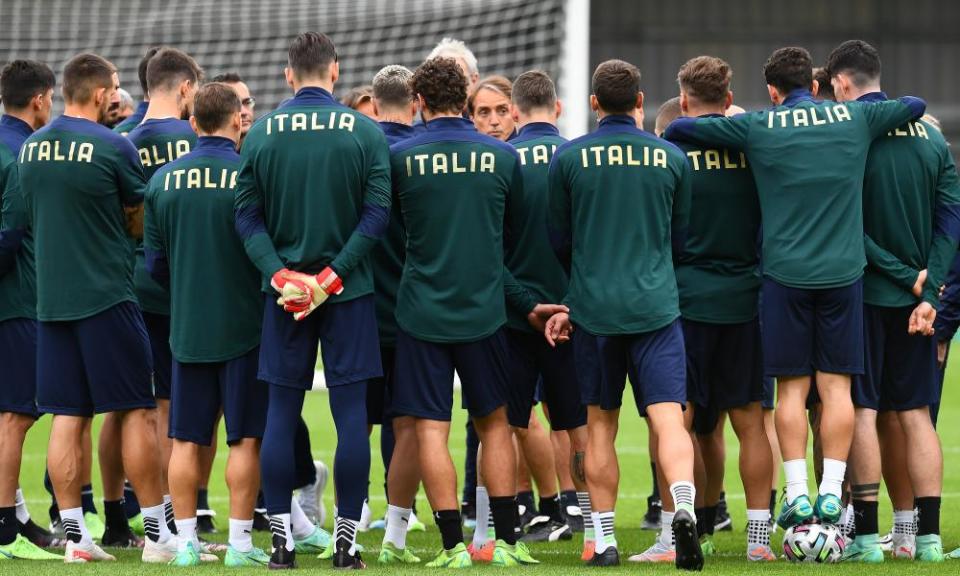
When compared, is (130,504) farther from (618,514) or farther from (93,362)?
(618,514)

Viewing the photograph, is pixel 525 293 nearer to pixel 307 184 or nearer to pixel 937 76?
pixel 307 184

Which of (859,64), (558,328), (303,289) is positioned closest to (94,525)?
(303,289)

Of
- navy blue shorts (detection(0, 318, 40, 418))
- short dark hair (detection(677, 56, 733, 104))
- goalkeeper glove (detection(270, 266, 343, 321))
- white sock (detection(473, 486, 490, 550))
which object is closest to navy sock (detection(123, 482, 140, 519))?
navy blue shorts (detection(0, 318, 40, 418))

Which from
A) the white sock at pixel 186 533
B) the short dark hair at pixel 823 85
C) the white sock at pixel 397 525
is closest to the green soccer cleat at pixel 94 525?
the white sock at pixel 186 533

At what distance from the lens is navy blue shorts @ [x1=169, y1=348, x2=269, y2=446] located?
6.87 m

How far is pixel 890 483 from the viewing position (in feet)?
24.7

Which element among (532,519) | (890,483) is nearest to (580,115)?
(532,519)

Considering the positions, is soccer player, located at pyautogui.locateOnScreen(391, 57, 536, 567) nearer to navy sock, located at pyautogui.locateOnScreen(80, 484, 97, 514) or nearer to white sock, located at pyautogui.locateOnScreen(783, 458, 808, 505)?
white sock, located at pyautogui.locateOnScreen(783, 458, 808, 505)

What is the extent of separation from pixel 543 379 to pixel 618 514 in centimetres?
226

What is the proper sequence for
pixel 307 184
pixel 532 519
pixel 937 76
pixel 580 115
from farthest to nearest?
pixel 937 76 → pixel 580 115 → pixel 532 519 → pixel 307 184

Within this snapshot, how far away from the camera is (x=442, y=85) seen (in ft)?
22.8

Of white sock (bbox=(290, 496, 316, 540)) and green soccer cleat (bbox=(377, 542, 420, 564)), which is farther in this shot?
white sock (bbox=(290, 496, 316, 540))

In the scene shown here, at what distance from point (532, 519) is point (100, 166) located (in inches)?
130

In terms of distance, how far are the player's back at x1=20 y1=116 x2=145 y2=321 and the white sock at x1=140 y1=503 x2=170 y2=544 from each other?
1010mm
